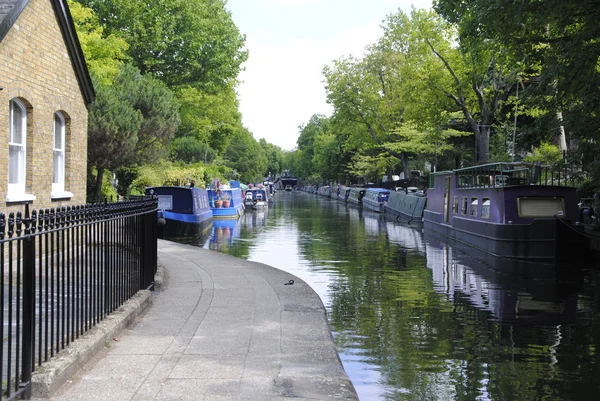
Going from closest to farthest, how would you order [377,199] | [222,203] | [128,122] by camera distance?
[128,122], [222,203], [377,199]

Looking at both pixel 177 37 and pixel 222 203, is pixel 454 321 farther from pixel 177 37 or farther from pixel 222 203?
pixel 222 203

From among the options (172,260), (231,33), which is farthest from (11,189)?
(231,33)

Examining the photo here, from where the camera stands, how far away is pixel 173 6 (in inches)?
1511

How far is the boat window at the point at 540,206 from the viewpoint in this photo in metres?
22.9

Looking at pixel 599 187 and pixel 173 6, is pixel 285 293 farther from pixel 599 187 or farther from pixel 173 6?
pixel 173 6

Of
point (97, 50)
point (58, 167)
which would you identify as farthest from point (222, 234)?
point (58, 167)

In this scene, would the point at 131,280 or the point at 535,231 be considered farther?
the point at 535,231

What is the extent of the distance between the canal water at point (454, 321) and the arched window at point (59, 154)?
6.59 m

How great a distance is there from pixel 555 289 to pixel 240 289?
8.61 meters

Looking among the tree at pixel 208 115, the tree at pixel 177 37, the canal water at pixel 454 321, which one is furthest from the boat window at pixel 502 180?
the tree at pixel 208 115

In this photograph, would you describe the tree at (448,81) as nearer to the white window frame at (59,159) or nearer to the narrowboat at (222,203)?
the narrowboat at (222,203)

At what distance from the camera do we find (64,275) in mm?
6910

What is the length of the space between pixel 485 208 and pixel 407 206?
21489 mm

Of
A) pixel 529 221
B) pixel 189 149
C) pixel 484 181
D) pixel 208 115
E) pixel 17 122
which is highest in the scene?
pixel 208 115
